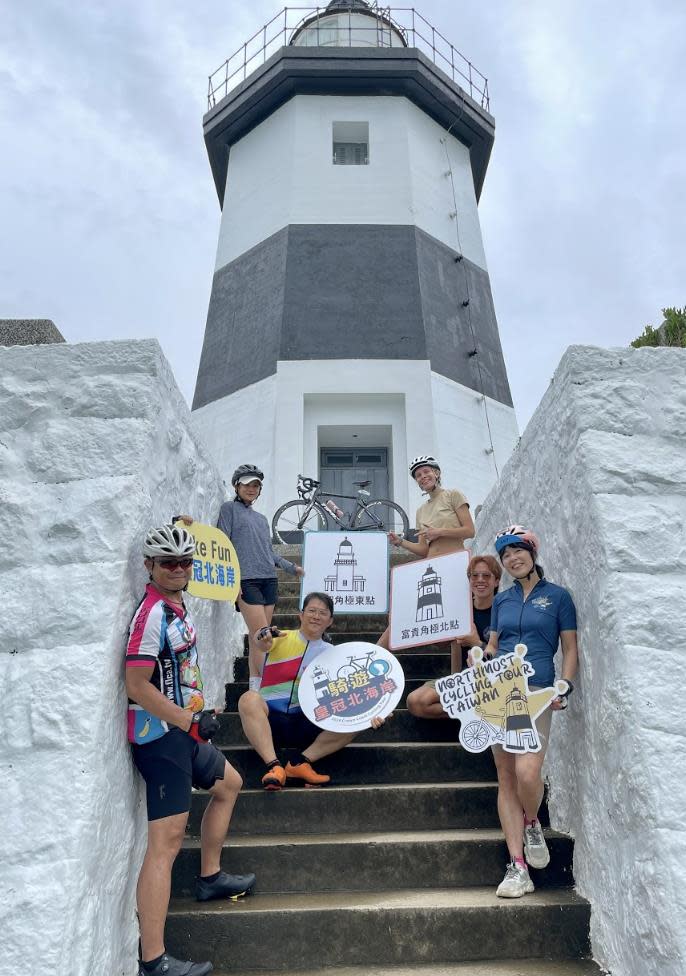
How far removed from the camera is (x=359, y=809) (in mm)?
3852

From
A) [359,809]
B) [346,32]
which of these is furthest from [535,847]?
[346,32]

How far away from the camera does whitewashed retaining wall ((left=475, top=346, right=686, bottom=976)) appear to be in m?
2.79

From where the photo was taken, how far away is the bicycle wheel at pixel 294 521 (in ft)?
30.5

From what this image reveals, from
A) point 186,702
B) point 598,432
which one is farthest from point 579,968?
point 598,432

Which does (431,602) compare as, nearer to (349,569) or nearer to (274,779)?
(349,569)

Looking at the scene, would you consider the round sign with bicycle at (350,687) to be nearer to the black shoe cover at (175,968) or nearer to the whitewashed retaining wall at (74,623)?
the whitewashed retaining wall at (74,623)

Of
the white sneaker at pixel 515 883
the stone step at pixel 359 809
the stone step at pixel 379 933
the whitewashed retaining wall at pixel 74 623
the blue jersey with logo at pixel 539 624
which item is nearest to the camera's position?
the whitewashed retaining wall at pixel 74 623

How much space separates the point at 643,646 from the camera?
314cm

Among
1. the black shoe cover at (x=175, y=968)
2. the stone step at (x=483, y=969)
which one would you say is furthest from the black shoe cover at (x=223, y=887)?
the black shoe cover at (x=175, y=968)

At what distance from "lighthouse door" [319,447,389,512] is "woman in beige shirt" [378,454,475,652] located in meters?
5.66

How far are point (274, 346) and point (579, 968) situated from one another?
8958 mm

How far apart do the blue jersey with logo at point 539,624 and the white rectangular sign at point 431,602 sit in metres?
1.05

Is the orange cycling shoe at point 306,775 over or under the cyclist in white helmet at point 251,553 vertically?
under

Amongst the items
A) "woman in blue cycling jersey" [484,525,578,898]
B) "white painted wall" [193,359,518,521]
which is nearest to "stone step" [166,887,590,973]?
"woman in blue cycling jersey" [484,525,578,898]
